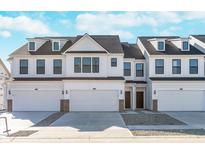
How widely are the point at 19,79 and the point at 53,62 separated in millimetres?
3661

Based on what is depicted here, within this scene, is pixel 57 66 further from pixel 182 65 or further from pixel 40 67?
pixel 182 65

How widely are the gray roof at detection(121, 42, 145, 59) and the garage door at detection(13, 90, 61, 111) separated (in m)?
8.41

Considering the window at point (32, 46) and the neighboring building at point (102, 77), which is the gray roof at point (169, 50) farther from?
the window at point (32, 46)

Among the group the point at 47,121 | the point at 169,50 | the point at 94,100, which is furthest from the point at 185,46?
the point at 47,121

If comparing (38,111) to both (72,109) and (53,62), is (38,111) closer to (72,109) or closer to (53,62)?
(72,109)

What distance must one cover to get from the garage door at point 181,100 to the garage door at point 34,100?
33.3 feet

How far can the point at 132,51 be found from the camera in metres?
29.5

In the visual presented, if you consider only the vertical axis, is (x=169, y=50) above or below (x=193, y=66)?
above

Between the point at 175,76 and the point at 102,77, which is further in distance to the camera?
the point at 175,76

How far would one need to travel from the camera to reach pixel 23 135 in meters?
12.2

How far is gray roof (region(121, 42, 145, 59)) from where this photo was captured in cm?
2836

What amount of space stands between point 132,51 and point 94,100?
7.62 metres

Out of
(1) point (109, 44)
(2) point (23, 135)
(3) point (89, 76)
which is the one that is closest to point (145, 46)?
(1) point (109, 44)
